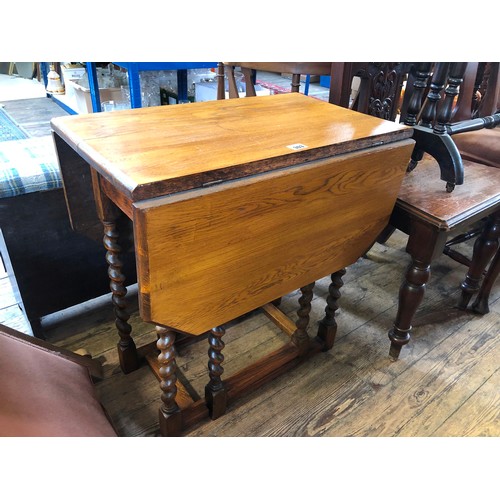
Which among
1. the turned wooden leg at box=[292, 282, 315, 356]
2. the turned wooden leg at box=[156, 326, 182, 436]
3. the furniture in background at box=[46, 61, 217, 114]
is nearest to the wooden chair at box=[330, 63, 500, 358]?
the turned wooden leg at box=[292, 282, 315, 356]

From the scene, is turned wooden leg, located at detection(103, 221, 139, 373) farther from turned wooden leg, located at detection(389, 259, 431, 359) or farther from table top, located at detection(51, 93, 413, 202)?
turned wooden leg, located at detection(389, 259, 431, 359)

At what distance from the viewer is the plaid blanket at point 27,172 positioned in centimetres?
117

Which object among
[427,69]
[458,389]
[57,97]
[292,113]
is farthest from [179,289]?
[57,97]

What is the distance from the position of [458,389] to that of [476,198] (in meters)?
0.65

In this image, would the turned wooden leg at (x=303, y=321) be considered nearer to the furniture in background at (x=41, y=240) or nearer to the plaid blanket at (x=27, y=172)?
the furniture in background at (x=41, y=240)

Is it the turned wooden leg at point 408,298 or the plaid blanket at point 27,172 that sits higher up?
the plaid blanket at point 27,172

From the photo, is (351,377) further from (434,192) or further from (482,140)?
(482,140)

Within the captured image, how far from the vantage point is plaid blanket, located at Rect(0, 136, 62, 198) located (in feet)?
3.84

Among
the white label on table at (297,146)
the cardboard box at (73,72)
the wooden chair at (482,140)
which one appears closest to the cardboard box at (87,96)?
the cardboard box at (73,72)

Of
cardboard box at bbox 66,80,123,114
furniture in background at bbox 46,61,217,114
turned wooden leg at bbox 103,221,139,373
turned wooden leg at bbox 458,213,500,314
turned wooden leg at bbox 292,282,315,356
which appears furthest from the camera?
cardboard box at bbox 66,80,123,114

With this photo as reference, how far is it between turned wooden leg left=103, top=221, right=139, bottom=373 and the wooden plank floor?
0.06m

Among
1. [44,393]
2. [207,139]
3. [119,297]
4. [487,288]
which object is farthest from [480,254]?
[44,393]

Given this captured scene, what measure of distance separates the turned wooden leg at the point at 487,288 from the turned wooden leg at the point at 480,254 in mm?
28

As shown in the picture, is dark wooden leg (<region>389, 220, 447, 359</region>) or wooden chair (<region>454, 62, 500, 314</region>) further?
wooden chair (<region>454, 62, 500, 314</region>)
